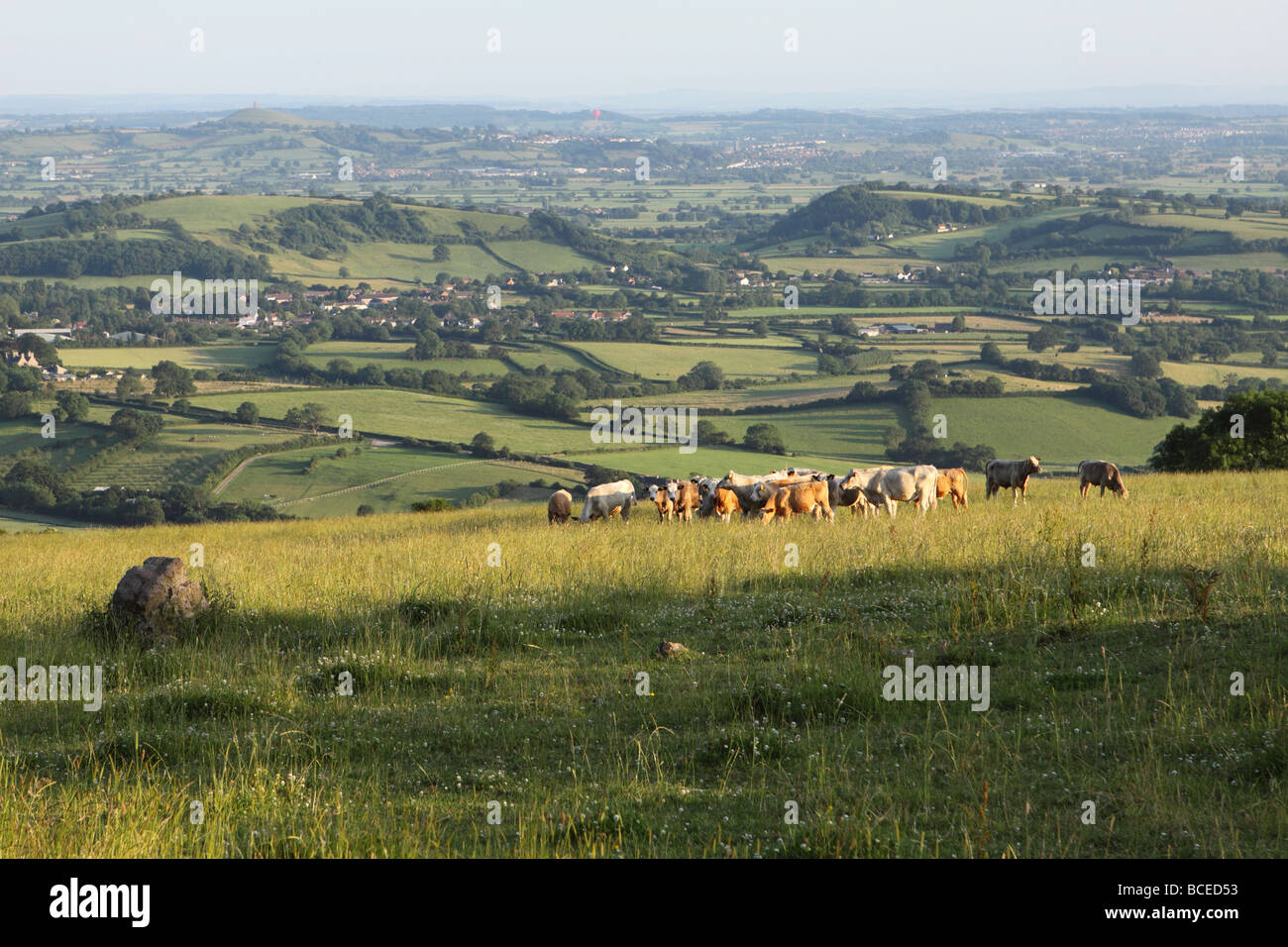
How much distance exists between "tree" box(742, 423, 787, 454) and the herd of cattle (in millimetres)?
50000

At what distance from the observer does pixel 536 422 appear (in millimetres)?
94750

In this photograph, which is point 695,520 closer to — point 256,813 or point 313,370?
point 256,813

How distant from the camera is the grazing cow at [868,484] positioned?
23519 millimetres

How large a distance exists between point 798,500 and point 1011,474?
6330 millimetres

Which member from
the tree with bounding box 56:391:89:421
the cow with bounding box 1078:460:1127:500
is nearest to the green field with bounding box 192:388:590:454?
the tree with bounding box 56:391:89:421

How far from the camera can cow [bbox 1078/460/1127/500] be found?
25.0m

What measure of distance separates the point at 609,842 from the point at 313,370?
12025cm

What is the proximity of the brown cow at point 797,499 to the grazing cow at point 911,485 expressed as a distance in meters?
1.53

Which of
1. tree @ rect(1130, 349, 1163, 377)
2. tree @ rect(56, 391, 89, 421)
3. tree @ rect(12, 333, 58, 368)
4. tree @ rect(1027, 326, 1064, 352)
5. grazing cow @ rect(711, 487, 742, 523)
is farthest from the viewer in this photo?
tree @ rect(1027, 326, 1064, 352)

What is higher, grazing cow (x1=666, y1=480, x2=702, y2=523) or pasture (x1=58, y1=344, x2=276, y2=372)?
pasture (x1=58, y1=344, x2=276, y2=372)

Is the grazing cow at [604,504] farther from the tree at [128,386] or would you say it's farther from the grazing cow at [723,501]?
the tree at [128,386]

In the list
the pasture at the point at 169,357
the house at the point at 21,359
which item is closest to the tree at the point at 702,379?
the pasture at the point at 169,357

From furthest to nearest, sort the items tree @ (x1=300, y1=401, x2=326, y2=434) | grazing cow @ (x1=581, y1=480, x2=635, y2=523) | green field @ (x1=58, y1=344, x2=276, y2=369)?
green field @ (x1=58, y1=344, x2=276, y2=369) < tree @ (x1=300, y1=401, x2=326, y2=434) < grazing cow @ (x1=581, y1=480, x2=635, y2=523)

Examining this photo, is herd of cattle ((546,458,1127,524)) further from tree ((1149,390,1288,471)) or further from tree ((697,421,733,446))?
tree ((697,421,733,446))
